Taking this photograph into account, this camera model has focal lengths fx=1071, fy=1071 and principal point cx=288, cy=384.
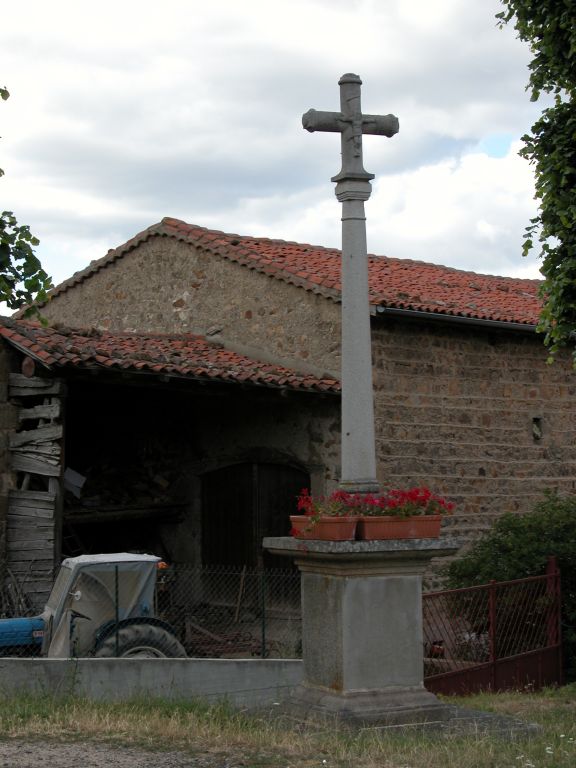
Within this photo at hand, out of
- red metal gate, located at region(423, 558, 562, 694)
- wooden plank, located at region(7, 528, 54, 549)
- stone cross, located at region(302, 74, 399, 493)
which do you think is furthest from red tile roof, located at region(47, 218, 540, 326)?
stone cross, located at region(302, 74, 399, 493)

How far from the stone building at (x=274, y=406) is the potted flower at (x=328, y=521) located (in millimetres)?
5298

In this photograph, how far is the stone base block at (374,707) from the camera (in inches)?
249

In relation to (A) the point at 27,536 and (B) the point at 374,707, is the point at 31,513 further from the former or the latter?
(B) the point at 374,707

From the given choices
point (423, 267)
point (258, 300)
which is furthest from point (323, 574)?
point (423, 267)

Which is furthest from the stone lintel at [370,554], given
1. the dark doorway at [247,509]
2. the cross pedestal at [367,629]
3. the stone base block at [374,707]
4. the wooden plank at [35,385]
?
the dark doorway at [247,509]

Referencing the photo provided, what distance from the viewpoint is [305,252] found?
16094 millimetres

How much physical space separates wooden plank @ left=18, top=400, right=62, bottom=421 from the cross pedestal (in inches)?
200

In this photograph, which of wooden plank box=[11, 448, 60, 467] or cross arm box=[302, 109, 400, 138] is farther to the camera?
wooden plank box=[11, 448, 60, 467]

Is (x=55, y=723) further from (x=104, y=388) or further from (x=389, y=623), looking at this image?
(x=104, y=388)

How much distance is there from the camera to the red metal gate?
34.8ft

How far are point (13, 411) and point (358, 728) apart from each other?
251 inches

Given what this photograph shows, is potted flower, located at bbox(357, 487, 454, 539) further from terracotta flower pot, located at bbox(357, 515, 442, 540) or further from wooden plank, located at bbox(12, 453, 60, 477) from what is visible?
wooden plank, located at bbox(12, 453, 60, 477)

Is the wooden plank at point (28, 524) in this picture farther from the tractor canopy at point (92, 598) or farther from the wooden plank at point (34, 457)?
the tractor canopy at point (92, 598)

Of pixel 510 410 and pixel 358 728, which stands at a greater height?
pixel 510 410
